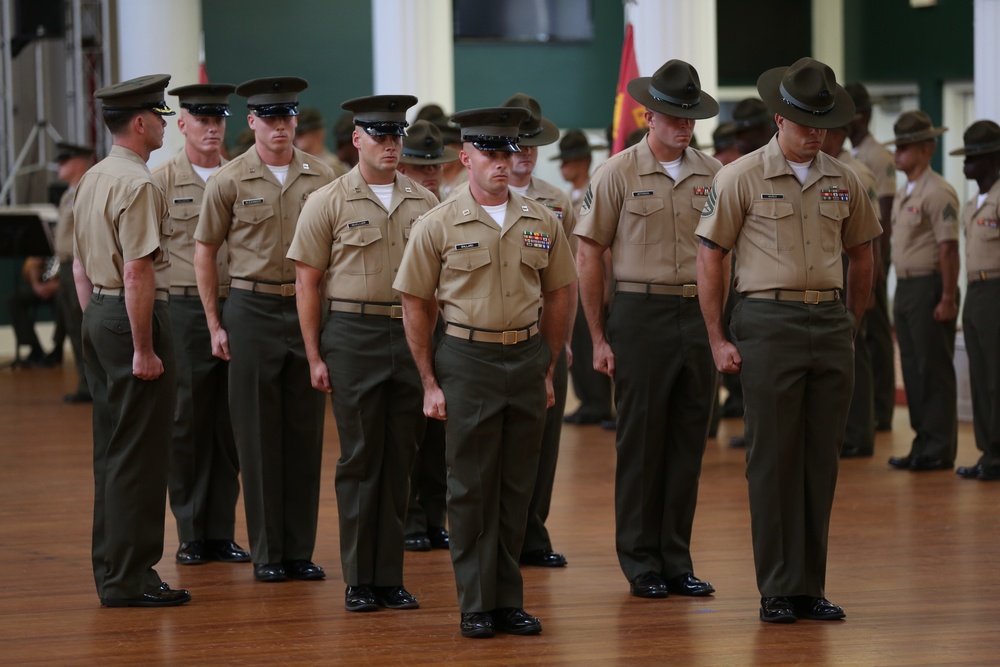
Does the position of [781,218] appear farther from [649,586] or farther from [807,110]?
[649,586]

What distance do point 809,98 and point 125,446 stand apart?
2.54 m

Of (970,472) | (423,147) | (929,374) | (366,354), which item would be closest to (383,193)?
(366,354)

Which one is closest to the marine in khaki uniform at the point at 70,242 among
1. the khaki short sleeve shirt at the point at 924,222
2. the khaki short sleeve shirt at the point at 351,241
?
the khaki short sleeve shirt at the point at 924,222

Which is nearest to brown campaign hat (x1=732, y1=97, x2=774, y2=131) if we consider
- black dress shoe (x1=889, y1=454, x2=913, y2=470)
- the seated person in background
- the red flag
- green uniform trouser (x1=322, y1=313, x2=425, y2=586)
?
the red flag

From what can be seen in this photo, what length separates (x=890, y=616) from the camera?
4777 millimetres

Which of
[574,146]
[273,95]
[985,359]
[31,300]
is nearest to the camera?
Result: [273,95]

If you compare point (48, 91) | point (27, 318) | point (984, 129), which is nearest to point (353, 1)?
point (48, 91)

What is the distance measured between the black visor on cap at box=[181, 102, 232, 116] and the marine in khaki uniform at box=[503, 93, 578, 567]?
3.63 feet

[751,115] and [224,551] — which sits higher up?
[751,115]

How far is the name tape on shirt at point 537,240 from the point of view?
4.61 m

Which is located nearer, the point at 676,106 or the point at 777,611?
the point at 777,611

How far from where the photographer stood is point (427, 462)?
20.5 ft

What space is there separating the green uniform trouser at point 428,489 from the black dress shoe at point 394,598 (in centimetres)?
105

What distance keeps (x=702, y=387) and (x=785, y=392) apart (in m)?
0.51
